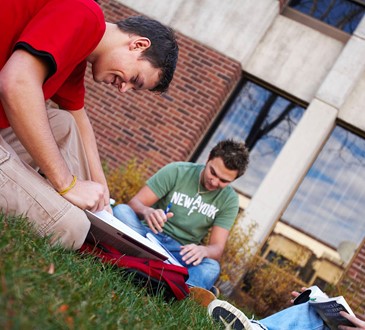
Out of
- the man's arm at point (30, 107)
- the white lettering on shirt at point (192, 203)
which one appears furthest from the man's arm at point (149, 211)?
the man's arm at point (30, 107)

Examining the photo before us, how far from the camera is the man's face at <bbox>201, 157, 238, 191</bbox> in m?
4.20

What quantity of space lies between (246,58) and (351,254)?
3216 millimetres

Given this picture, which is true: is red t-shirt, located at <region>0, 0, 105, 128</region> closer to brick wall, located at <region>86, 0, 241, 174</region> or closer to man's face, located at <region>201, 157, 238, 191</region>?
man's face, located at <region>201, 157, 238, 191</region>

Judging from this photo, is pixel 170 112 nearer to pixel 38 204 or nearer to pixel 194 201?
pixel 194 201

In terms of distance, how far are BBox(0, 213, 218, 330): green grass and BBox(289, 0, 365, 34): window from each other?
6262 mm

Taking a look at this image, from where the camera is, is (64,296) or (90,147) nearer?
(64,296)

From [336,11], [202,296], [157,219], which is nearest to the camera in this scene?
[202,296]

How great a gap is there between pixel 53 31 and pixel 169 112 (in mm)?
5383

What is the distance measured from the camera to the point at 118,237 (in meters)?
2.73

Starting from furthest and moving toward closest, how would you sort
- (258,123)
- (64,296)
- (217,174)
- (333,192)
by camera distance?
(258,123) → (333,192) → (217,174) → (64,296)

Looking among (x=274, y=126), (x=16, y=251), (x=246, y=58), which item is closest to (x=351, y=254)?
(x=274, y=126)

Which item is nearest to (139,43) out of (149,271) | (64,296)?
(149,271)

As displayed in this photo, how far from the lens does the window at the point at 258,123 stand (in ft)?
25.7

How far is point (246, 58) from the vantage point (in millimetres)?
7621
